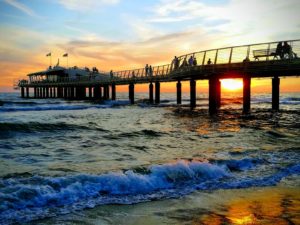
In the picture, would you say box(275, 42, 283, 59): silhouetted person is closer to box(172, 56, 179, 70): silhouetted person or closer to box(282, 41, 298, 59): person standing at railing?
box(282, 41, 298, 59): person standing at railing

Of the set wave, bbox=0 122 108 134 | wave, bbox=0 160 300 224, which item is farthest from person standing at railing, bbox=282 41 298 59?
wave, bbox=0 160 300 224

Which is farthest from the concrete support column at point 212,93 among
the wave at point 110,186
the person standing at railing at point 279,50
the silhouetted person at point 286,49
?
the wave at point 110,186

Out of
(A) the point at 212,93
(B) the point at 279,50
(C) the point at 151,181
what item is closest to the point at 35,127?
(C) the point at 151,181

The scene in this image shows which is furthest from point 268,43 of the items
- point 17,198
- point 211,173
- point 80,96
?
point 80,96

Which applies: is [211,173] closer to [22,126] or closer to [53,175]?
[53,175]

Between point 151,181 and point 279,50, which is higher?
point 279,50

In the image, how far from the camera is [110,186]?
25.3 ft

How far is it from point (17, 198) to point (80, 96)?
2337 inches

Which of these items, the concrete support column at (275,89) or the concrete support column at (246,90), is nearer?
the concrete support column at (246,90)

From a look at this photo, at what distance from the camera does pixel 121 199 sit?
705 cm

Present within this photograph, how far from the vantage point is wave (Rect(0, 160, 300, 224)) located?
651 cm

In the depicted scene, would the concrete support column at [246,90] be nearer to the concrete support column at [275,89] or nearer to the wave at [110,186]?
the concrete support column at [275,89]

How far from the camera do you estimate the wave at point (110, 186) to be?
6.51 metres

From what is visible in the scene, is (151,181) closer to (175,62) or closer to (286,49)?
(286,49)
